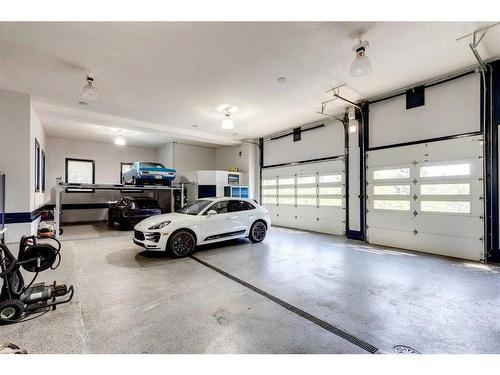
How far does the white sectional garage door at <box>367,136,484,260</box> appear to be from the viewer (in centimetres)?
440

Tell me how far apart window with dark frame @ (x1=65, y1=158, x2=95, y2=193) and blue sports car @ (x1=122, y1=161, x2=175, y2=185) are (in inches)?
120

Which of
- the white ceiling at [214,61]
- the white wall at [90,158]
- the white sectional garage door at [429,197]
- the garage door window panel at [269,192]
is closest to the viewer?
the white ceiling at [214,61]

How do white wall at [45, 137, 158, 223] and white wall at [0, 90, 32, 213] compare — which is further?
white wall at [45, 137, 158, 223]

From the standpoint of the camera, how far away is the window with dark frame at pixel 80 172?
9617 mm

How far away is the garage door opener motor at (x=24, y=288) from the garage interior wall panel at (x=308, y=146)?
6772 mm

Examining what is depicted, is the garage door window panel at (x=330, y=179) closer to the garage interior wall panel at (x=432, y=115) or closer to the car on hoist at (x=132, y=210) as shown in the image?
the garage interior wall panel at (x=432, y=115)

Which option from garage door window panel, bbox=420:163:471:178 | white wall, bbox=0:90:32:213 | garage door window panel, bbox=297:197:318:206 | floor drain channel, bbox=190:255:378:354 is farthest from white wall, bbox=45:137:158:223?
garage door window panel, bbox=420:163:471:178

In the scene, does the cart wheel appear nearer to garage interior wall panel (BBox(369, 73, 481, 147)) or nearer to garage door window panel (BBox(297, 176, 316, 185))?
garage interior wall panel (BBox(369, 73, 481, 147))

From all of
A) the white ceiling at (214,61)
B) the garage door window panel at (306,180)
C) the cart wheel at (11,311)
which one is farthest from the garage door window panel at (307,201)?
the cart wheel at (11,311)

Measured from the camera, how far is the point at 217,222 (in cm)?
A: 515

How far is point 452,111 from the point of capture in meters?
4.65

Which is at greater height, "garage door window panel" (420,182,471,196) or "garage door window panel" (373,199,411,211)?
"garage door window panel" (420,182,471,196)

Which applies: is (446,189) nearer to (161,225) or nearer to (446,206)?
(446,206)
